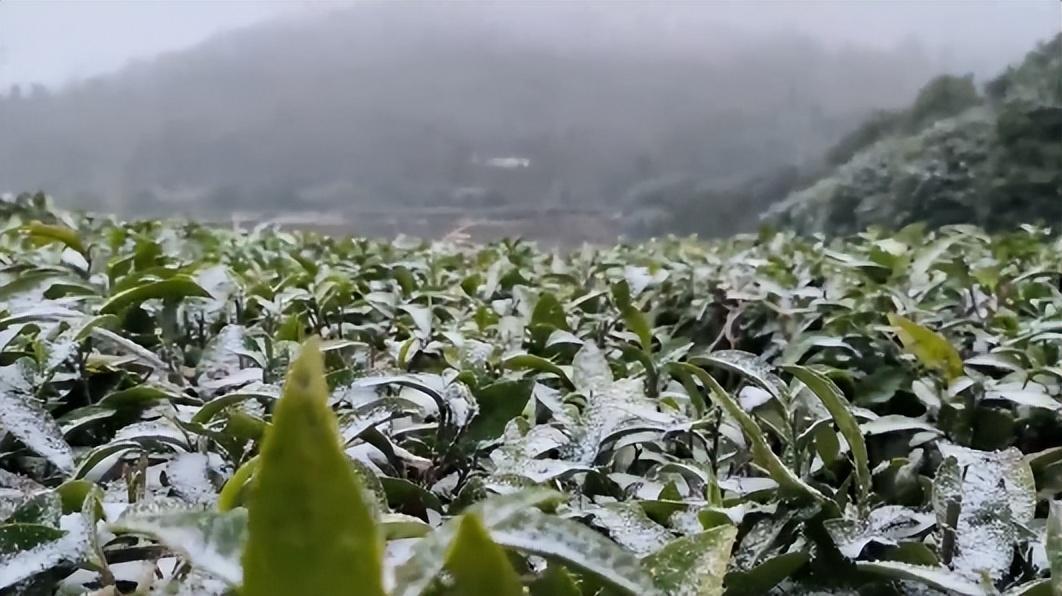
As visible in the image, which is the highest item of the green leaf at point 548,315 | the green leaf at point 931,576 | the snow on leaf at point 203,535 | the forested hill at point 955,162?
the snow on leaf at point 203,535

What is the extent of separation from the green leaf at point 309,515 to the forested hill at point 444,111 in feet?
12.0

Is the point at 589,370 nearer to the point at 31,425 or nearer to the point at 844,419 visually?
the point at 844,419

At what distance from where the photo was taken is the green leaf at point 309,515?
213 mm

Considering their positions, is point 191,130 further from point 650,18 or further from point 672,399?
point 672,399

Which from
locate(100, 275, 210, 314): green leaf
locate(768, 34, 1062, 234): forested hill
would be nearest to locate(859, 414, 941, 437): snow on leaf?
locate(100, 275, 210, 314): green leaf

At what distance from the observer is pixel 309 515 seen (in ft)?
0.70

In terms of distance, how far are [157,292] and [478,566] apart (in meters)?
0.63

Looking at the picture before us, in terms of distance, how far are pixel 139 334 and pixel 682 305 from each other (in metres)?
0.85

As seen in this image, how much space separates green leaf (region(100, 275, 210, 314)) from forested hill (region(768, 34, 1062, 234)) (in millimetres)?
3372

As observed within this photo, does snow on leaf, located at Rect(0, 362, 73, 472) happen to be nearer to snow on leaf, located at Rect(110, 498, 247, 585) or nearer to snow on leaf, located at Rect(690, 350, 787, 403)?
snow on leaf, located at Rect(110, 498, 247, 585)

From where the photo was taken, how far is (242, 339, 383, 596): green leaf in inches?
8.4

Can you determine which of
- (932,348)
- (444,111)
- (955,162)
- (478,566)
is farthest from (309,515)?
(955,162)

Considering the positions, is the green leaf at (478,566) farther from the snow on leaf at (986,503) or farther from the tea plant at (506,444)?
the snow on leaf at (986,503)

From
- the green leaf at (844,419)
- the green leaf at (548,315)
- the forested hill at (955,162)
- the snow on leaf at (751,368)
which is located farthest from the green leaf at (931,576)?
the forested hill at (955,162)
